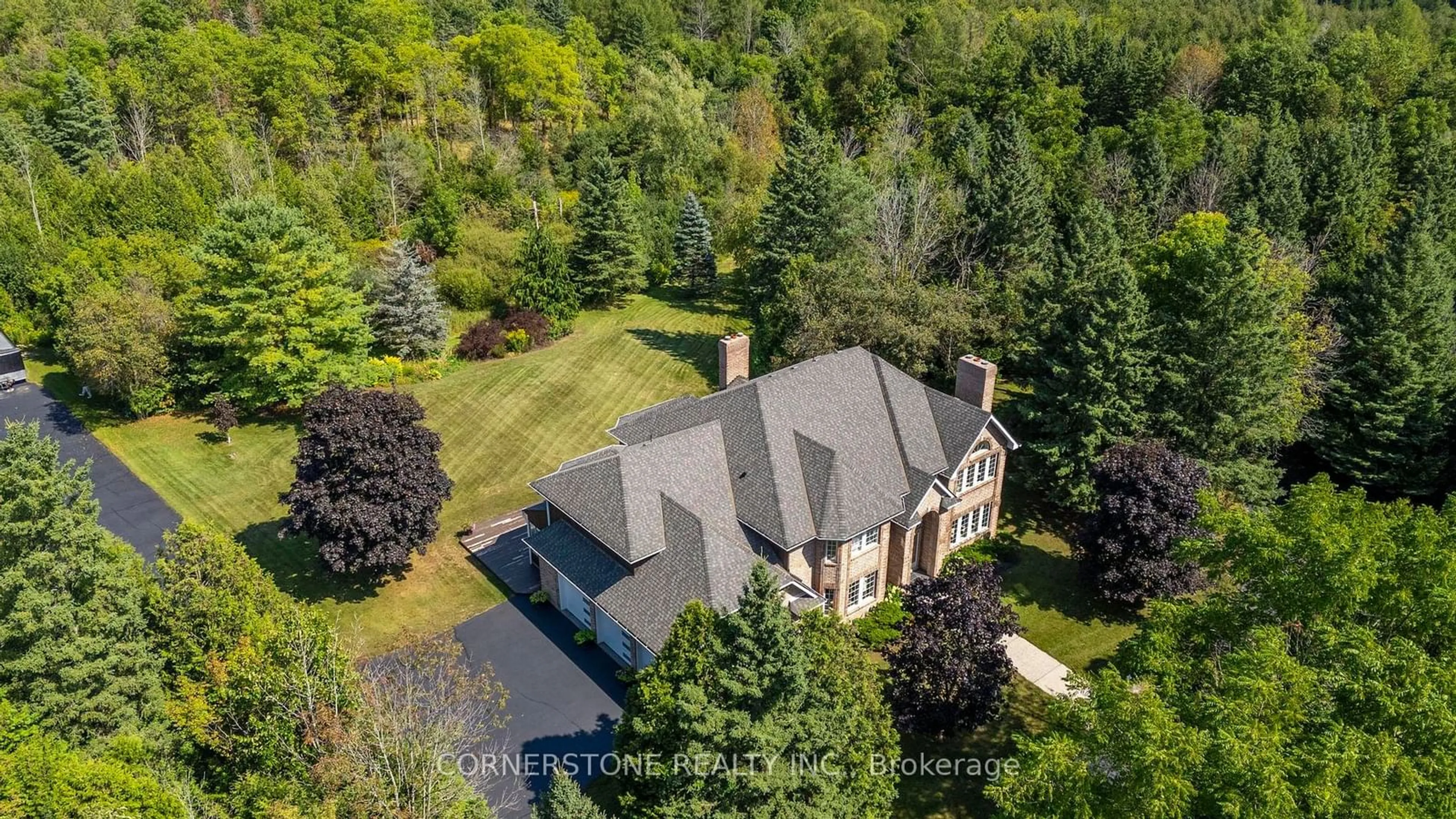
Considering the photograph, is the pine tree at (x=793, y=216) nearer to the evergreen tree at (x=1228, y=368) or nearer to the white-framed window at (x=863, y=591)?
the evergreen tree at (x=1228, y=368)

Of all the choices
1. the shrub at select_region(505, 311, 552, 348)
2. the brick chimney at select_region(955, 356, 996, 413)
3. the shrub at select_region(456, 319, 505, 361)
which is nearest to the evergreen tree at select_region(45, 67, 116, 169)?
the shrub at select_region(456, 319, 505, 361)

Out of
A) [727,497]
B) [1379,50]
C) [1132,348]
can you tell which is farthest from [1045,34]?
[727,497]

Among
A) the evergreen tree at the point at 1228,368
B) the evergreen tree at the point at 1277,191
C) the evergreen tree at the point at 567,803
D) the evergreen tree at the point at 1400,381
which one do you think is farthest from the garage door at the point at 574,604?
the evergreen tree at the point at 1277,191

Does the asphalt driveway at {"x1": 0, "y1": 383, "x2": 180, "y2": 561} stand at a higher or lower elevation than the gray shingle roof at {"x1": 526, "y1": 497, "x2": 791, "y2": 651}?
lower

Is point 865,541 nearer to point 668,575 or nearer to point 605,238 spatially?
point 668,575

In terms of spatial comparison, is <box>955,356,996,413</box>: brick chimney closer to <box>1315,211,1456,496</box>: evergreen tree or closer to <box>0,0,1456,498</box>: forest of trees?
<box>0,0,1456,498</box>: forest of trees
